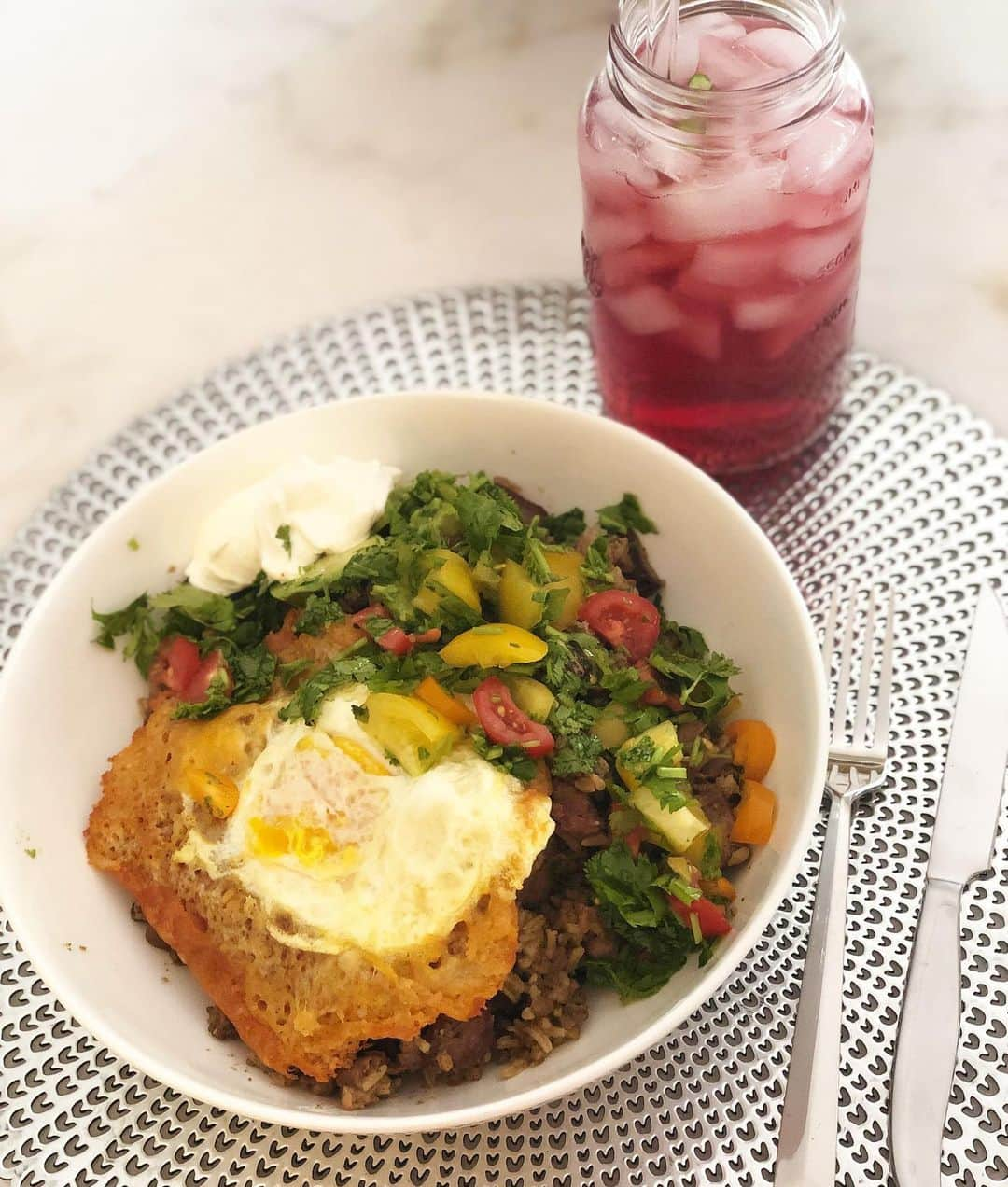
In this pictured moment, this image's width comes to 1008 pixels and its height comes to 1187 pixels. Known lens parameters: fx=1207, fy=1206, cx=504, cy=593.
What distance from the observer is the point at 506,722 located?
249cm

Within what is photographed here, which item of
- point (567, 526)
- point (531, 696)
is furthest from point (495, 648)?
point (567, 526)

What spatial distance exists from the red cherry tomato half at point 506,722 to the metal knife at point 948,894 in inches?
38.6

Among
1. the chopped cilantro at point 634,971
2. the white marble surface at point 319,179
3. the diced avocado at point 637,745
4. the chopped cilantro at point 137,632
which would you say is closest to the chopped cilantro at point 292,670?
the chopped cilantro at point 137,632

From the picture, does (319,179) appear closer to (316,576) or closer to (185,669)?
(316,576)

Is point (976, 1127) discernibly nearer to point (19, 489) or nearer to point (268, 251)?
point (19, 489)

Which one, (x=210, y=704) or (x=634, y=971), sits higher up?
(x=210, y=704)

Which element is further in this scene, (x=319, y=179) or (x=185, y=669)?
(x=319, y=179)

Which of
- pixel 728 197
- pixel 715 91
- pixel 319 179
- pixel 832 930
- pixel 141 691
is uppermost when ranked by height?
pixel 715 91

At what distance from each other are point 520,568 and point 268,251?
83.9 inches

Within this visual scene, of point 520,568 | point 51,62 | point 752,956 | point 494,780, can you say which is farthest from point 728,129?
point 51,62

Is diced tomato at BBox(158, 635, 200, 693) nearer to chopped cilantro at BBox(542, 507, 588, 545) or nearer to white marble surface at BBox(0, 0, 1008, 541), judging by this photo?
chopped cilantro at BBox(542, 507, 588, 545)

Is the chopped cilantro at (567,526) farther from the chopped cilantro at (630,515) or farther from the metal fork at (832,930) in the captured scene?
the metal fork at (832,930)

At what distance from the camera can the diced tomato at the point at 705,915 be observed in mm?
2410

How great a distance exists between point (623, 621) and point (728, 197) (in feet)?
3.39
